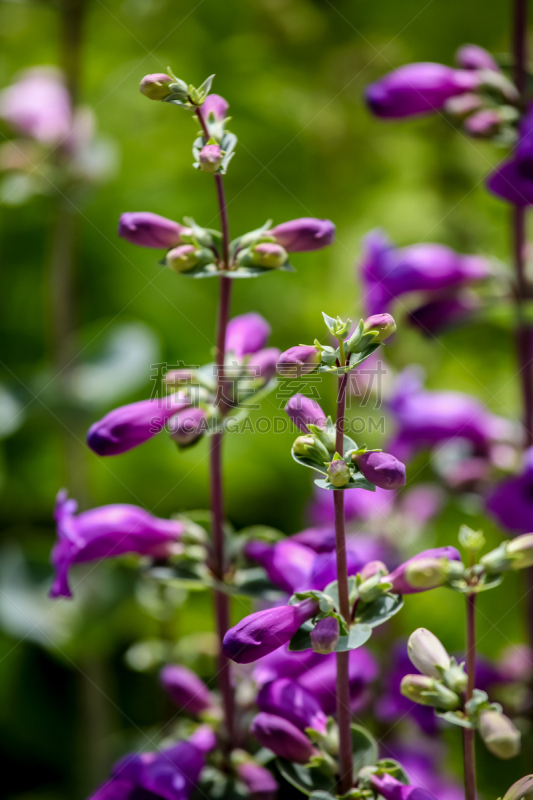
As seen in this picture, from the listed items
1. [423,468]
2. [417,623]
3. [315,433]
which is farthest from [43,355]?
[315,433]

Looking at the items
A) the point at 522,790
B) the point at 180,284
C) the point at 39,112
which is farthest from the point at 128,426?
the point at 180,284

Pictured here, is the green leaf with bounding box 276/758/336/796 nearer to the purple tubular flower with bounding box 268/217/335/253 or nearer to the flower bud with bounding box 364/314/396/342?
the flower bud with bounding box 364/314/396/342

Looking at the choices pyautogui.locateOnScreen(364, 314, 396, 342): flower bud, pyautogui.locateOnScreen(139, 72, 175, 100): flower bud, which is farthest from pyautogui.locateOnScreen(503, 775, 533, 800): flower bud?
pyautogui.locateOnScreen(139, 72, 175, 100): flower bud

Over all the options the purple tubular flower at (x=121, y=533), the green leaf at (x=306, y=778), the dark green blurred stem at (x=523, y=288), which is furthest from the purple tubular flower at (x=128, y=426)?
the dark green blurred stem at (x=523, y=288)

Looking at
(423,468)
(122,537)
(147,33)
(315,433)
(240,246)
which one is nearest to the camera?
(315,433)

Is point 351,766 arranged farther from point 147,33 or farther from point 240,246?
point 147,33
